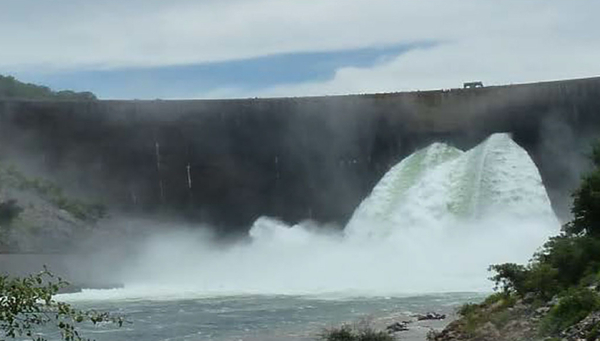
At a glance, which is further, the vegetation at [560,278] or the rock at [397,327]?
the rock at [397,327]

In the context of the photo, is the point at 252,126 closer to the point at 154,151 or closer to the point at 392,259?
the point at 154,151

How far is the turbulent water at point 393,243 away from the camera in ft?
116

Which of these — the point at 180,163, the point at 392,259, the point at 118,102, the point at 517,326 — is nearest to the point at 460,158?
the point at 392,259

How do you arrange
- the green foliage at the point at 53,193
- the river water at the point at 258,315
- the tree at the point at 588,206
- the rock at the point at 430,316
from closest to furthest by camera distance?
the tree at the point at 588,206, the river water at the point at 258,315, the rock at the point at 430,316, the green foliage at the point at 53,193

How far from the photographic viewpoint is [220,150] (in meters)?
45.4

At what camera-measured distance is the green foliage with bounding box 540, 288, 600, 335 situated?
42.9 feet

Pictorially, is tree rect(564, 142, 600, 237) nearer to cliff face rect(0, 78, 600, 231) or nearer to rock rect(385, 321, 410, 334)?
rock rect(385, 321, 410, 334)

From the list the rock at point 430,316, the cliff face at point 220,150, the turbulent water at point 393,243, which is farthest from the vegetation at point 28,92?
the rock at point 430,316

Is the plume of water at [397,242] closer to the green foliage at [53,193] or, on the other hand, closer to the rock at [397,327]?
the green foliage at [53,193]

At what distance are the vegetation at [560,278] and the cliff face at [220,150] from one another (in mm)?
22827

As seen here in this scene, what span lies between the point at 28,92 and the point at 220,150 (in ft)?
87.7

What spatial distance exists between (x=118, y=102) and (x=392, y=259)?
47.4 ft

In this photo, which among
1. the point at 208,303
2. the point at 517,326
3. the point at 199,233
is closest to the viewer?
the point at 517,326

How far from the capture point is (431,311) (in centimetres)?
2472
